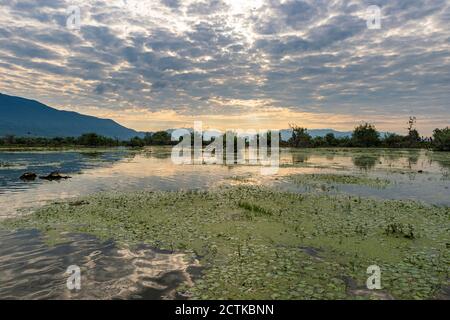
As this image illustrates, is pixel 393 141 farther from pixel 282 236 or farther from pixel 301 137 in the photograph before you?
pixel 282 236

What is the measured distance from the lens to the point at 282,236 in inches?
551

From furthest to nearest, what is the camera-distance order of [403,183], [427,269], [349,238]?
[403,183]
[349,238]
[427,269]

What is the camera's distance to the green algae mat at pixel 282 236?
9.16 metres

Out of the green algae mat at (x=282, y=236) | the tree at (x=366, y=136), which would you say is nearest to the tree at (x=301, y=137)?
the tree at (x=366, y=136)

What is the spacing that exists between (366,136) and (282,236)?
141063 mm

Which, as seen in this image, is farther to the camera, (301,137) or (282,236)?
(301,137)

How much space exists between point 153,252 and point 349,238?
844 centimetres

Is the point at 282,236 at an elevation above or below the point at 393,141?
below

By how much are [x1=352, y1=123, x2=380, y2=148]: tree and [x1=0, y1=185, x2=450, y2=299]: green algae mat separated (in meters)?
129

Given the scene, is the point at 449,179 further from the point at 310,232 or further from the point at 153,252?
the point at 153,252

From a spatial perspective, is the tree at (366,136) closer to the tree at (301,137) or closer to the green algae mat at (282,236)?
the tree at (301,137)

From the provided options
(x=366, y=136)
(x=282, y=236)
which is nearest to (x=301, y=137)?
(x=366, y=136)
